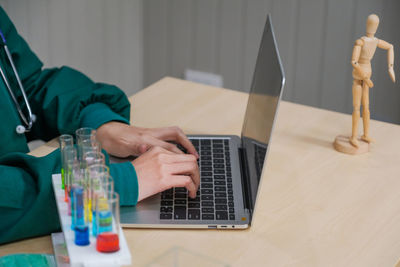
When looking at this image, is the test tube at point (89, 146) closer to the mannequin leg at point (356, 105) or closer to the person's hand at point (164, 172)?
the person's hand at point (164, 172)

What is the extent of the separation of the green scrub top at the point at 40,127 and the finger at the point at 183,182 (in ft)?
0.24

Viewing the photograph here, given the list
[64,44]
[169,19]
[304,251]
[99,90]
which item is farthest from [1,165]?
[169,19]

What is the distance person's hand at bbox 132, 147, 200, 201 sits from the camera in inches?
41.0

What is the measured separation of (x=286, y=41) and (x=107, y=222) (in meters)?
2.06

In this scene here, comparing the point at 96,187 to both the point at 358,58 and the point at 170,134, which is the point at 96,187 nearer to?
the point at 170,134

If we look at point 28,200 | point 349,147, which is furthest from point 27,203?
point 349,147

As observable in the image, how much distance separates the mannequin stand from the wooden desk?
17 millimetres

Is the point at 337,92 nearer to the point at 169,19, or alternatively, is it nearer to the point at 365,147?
the point at 169,19

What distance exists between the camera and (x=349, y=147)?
1.30 metres

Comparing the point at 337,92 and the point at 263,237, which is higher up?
the point at 263,237

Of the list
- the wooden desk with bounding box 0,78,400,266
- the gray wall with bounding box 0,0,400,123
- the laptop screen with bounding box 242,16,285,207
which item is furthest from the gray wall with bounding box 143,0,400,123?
the laptop screen with bounding box 242,16,285,207

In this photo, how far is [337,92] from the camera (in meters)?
2.58

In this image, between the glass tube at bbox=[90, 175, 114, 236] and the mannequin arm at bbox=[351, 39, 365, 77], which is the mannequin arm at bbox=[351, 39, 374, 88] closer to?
the mannequin arm at bbox=[351, 39, 365, 77]

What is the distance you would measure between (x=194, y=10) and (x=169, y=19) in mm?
161
